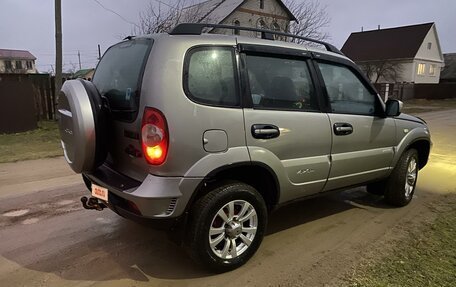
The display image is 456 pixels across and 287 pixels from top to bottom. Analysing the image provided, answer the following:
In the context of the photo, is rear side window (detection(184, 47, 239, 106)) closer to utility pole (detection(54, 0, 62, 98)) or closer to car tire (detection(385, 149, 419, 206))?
car tire (detection(385, 149, 419, 206))

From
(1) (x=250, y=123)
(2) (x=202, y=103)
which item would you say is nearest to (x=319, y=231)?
(1) (x=250, y=123)

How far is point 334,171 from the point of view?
156 inches

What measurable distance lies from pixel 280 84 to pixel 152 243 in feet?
6.56

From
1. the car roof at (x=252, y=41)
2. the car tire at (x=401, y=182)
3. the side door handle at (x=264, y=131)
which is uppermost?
the car roof at (x=252, y=41)

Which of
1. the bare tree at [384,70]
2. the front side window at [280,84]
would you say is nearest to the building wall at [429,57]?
the bare tree at [384,70]

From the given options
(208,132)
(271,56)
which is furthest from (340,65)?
(208,132)

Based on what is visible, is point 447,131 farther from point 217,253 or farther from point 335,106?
point 217,253

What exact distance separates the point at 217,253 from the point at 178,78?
148 cm

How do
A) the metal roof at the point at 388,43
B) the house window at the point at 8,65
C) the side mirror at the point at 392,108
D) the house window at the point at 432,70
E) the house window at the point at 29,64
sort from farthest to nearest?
1. the house window at the point at 29,64
2. the house window at the point at 8,65
3. the house window at the point at 432,70
4. the metal roof at the point at 388,43
5. the side mirror at the point at 392,108

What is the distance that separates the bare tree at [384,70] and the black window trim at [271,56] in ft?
131

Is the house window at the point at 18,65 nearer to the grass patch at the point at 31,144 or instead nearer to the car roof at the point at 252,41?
the grass patch at the point at 31,144

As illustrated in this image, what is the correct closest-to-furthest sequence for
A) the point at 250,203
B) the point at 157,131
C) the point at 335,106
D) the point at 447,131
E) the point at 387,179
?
the point at 157,131, the point at 250,203, the point at 335,106, the point at 387,179, the point at 447,131

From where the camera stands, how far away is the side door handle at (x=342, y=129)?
3.87 m

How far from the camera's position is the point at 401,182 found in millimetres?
4848
